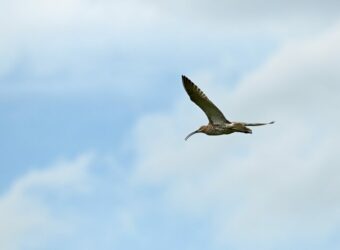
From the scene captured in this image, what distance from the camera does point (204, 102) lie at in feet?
113

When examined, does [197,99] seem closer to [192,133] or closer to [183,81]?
[183,81]

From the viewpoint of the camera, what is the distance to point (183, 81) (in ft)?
112

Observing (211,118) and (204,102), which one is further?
(211,118)

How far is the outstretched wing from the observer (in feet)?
112

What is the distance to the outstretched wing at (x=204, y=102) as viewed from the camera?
112 ft

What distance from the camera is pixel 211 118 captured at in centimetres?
3566

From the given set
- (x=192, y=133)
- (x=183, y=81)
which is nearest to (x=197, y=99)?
(x=183, y=81)

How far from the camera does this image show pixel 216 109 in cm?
3491

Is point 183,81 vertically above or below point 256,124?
above

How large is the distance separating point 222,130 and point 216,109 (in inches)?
43.8

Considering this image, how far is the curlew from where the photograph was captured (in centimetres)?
3400

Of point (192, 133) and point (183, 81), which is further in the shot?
point (192, 133)

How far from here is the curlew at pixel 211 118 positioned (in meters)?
34.0

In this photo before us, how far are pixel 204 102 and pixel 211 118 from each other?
4.34 feet
